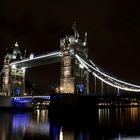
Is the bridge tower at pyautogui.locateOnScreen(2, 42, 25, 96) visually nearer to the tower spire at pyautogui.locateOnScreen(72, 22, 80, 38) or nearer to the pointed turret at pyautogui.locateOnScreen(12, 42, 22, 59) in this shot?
the pointed turret at pyautogui.locateOnScreen(12, 42, 22, 59)

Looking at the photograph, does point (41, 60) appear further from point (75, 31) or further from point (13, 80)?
point (13, 80)

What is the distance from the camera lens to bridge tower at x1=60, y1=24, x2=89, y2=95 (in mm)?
54875

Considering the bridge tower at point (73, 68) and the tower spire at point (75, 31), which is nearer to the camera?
the bridge tower at point (73, 68)

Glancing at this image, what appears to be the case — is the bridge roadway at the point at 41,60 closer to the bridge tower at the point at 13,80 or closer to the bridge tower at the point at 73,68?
the bridge tower at the point at 73,68

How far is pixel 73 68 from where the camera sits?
55.6 m

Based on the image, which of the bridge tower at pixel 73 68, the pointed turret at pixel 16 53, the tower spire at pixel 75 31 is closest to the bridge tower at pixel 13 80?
the pointed turret at pixel 16 53

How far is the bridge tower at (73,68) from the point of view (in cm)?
5488

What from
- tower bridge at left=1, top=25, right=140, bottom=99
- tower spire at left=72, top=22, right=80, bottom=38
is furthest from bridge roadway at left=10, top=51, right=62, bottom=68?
tower spire at left=72, top=22, right=80, bottom=38

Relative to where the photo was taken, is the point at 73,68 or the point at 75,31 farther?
the point at 75,31

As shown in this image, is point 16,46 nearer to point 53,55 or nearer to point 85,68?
point 53,55

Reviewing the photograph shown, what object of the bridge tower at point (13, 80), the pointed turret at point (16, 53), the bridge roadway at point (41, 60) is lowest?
the bridge tower at point (13, 80)

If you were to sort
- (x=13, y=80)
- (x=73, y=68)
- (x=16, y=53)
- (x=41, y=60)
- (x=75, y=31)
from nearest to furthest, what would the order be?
(x=73, y=68), (x=75, y=31), (x=41, y=60), (x=13, y=80), (x=16, y=53)

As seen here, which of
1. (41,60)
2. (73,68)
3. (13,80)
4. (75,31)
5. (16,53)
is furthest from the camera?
(16,53)

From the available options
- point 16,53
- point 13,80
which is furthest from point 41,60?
point 16,53
